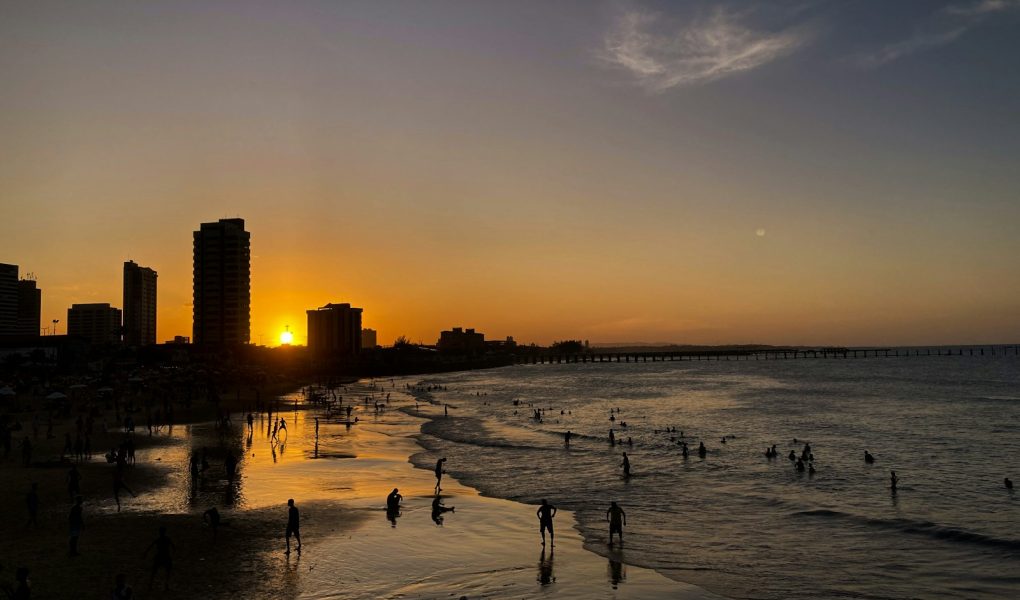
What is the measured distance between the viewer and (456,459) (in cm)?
4450

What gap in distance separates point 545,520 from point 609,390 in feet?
351

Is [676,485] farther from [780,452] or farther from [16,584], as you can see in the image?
[16,584]

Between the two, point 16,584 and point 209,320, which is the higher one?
point 209,320

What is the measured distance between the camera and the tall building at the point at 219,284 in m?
184

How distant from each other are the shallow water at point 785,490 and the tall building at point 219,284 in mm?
124999

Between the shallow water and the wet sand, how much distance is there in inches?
113

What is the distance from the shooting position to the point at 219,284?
18575 cm

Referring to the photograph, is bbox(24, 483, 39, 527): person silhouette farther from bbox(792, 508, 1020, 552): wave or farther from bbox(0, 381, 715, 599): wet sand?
bbox(792, 508, 1020, 552): wave

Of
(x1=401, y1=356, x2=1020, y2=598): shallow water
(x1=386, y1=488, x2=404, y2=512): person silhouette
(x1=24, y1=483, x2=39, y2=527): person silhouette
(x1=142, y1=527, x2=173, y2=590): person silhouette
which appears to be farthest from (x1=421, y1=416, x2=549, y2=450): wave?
(x1=142, y1=527, x2=173, y2=590): person silhouette

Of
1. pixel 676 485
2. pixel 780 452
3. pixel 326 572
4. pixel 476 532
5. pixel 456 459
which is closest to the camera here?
pixel 326 572

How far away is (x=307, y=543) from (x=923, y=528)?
2398cm

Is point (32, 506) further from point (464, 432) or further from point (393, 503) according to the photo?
point (464, 432)

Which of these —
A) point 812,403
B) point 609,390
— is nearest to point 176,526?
point 812,403

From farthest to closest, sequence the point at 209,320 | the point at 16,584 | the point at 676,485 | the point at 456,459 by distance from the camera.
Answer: the point at 209,320
the point at 456,459
the point at 676,485
the point at 16,584
